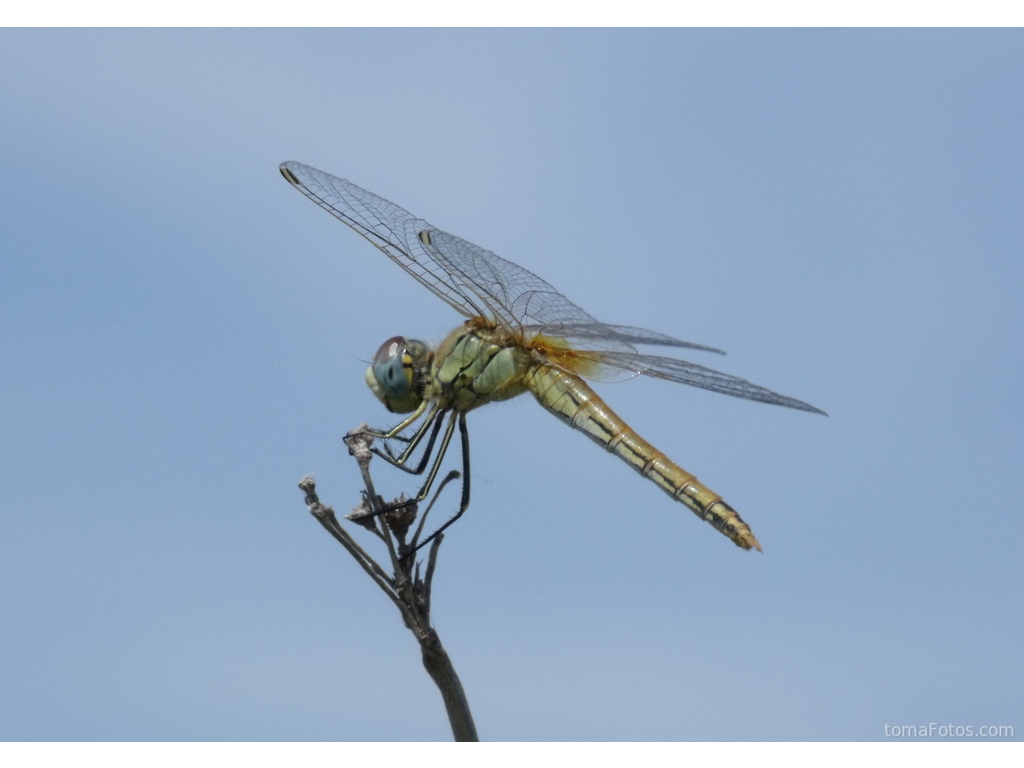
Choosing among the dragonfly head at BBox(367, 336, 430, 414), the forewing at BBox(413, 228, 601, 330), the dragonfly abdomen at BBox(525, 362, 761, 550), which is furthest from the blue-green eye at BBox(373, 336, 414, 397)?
the dragonfly abdomen at BBox(525, 362, 761, 550)

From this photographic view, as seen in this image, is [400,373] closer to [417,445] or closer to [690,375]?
[417,445]

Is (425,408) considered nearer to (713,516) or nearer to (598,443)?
(598,443)

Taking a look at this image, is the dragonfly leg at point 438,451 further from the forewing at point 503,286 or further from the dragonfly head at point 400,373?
the forewing at point 503,286

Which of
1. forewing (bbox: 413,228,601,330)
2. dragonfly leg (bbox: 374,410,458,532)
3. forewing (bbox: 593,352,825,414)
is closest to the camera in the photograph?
dragonfly leg (bbox: 374,410,458,532)

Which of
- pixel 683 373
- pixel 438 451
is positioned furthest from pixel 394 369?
pixel 683 373

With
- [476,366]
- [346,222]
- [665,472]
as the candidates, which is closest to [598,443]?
[665,472]

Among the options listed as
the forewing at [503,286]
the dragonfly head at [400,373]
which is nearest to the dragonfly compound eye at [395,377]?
the dragonfly head at [400,373]

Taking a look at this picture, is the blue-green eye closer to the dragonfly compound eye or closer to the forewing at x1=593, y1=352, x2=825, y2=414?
the dragonfly compound eye
